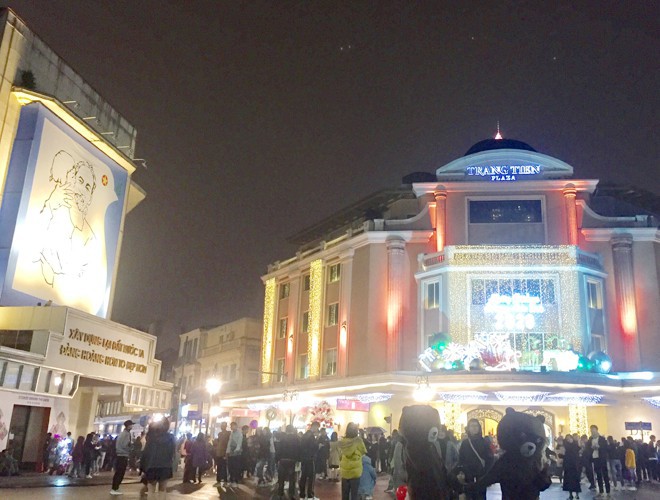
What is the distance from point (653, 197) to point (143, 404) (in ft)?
127

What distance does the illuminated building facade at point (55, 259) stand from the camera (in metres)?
17.9

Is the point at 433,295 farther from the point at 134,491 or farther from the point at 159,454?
the point at 159,454

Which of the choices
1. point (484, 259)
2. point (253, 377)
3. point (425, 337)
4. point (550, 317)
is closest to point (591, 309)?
point (550, 317)

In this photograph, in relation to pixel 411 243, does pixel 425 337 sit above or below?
below

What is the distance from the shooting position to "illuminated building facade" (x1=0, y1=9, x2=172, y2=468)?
1792 centimetres

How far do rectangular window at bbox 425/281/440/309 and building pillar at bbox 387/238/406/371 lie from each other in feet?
5.12

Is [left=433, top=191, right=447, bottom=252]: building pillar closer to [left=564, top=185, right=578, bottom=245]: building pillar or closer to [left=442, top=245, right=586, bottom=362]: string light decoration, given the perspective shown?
Result: [left=442, top=245, right=586, bottom=362]: string light decoration

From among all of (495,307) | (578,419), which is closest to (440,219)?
(495,307)

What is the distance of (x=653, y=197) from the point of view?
45719 mm

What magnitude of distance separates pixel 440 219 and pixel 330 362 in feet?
37.6

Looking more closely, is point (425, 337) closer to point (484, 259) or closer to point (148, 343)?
point (484, 259)

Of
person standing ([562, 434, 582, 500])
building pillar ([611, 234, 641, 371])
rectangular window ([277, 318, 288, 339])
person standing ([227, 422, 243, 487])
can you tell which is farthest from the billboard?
building pillar ([611, 234, 641, 371])

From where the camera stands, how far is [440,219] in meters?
37.5

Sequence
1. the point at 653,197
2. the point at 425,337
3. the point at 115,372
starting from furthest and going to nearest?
the point at 653,197
the point at 425,337
the point at 115,372
